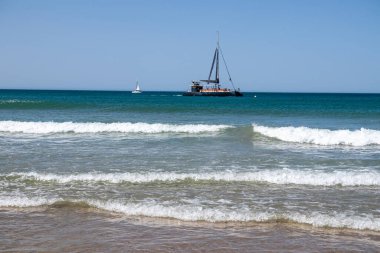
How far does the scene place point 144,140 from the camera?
1670 cm

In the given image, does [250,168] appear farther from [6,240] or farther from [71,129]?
[71,129]

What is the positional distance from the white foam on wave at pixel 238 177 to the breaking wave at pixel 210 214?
175 centimetres

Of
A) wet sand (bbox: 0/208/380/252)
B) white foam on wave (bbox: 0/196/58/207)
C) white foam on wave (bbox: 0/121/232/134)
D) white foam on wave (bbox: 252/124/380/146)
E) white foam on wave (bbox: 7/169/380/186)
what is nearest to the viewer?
wet sand (bbox: 0/208/380/252)

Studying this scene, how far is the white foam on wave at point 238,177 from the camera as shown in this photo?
8961mm

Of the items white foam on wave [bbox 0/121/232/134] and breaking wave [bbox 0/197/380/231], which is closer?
breaking wave [bbox 0/197/380/231]

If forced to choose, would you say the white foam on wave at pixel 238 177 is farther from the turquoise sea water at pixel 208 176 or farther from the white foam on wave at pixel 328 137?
the white foam on wave at pixel 328 137

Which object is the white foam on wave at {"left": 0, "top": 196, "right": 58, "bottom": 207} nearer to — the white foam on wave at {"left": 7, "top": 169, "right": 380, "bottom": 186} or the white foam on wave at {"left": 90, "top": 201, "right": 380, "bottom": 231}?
the white foam on wave at {"left": 90, "top": 201, "right": 380, "bottom": 231}

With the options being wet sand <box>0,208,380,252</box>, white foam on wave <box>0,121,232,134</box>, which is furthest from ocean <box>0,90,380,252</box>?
white foam on wave <box>0,121,232,134</box>

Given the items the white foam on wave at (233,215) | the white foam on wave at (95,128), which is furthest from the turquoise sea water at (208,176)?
the white foam on wave at (95,128)

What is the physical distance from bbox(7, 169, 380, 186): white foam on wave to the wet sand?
2435mm

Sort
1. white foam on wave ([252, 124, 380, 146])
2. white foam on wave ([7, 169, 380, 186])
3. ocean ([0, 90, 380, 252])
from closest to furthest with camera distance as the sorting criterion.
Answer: ocean ([0, 90, 380, 252]) < white foam on wave ([7, 169, 380, 186]) < white foam on wave ([252, 124, 380, 146])

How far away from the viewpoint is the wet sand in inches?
206

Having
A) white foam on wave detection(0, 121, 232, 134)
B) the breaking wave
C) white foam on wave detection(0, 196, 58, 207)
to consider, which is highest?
white foam on wave detection(0, 121, 232, 134)

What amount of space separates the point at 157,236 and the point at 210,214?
1250mm
